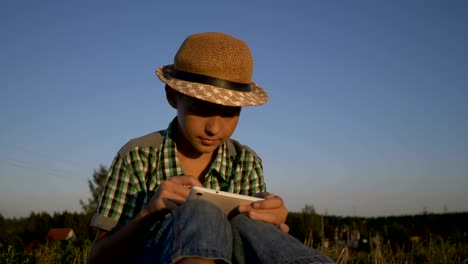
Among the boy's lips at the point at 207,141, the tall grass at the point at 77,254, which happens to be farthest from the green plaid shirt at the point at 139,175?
the tall grass at the point at 77,254

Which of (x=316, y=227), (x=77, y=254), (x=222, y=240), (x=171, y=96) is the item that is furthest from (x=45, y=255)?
(x=316, y=227)

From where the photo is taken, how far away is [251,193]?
3125mm

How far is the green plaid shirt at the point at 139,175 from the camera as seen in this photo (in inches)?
109

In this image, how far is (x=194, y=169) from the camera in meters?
3.02

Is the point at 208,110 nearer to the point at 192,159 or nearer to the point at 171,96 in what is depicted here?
the point at 171,96

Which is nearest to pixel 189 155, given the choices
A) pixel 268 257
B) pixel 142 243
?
pixel 142 243

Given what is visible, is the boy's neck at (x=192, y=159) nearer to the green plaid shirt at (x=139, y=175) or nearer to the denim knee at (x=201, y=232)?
the green plaid shirt at (x=139, y=175)

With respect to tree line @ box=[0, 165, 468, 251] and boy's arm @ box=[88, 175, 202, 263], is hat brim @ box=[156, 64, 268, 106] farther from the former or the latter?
tree line @ box=[0, 165, 468, 251]

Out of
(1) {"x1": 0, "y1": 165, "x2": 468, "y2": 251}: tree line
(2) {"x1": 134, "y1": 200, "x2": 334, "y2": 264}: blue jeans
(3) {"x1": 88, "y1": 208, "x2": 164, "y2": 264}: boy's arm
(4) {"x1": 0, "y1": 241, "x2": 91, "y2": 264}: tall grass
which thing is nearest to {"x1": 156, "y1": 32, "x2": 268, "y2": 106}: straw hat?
(3) {"x1": 88, "y1": 208, "x2": 164, "y2": 264}: boy's arm

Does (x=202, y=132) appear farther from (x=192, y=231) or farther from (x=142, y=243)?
(x=192, y=231)

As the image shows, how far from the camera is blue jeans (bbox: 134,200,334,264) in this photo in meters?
1.65

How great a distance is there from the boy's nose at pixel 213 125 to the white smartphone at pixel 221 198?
575 mm

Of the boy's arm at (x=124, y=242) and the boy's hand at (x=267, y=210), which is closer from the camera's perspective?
the boy's hand at (x=267, y=210)

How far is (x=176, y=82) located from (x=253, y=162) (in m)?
0.76
